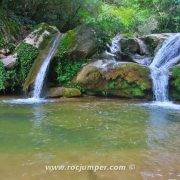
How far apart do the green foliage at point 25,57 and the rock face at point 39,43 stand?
0.22 meters

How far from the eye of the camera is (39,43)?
49.3 ft

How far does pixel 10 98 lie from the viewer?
12758 millimetres

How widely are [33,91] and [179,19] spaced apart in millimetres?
11866

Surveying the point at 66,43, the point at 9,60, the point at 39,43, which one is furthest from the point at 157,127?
the point at 39,43

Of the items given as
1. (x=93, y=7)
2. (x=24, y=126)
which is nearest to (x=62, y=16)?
(x=93, y=7)

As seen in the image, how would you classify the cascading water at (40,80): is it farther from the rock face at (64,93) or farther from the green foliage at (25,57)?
the green foliage at (25,57)

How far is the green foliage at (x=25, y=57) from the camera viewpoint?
1418 cm

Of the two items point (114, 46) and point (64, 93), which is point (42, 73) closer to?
point (64, 93)

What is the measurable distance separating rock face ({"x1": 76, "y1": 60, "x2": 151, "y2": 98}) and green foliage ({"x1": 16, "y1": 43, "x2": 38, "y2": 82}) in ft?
6.77

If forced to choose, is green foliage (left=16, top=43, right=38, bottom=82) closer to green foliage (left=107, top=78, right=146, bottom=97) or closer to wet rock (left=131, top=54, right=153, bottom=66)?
green foliage (left=107, top=78, right=146, bottom=97)

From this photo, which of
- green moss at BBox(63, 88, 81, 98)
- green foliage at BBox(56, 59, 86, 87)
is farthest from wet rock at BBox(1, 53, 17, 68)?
green moss at BBox(63, 88, 81, 98)

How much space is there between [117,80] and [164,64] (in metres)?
2.84

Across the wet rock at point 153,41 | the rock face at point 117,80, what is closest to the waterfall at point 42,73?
the rock face at point 117,80

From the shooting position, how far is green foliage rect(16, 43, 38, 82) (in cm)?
1418
